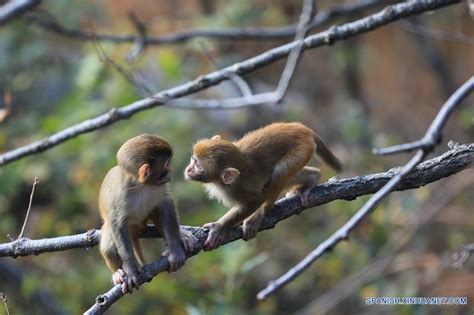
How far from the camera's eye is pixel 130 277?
16.3ft

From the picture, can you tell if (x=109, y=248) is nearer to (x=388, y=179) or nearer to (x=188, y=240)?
(x=188, y=240)

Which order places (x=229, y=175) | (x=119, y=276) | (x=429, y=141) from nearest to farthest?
(x=429, y=141) < (x=119, y=276) < (x=229, y=175)

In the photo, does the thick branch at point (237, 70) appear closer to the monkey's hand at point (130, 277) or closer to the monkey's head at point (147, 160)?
the monkey's head at point (147, 160)

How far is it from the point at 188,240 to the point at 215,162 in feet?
2.11

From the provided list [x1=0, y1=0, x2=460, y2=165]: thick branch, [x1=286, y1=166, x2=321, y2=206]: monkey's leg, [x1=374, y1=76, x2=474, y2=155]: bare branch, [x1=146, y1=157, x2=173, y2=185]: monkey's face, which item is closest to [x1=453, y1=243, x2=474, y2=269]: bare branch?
[x1=286, y1=166, x2=321, y2=206]: monkey's leg

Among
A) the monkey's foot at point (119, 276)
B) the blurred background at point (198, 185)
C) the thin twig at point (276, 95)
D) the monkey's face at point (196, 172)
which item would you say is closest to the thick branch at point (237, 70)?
the thin twig at point (276, 95)

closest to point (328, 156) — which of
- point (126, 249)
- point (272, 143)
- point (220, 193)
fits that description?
point (272, 143)

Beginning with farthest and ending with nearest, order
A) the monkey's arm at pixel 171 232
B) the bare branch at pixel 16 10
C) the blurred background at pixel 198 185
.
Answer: the blurred background at pixel 198 185 → the bare branch at pixel 16 10 → the monkey's arm at pixel 171 232

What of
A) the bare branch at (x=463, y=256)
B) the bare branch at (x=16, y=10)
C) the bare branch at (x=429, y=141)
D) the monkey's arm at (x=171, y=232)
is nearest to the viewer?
the bare branch at (x=429, y=141)

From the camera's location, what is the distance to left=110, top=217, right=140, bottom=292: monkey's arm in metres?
4.96

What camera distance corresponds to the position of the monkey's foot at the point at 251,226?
208 inches

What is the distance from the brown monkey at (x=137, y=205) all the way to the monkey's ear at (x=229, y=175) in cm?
41

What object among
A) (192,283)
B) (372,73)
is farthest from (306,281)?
(372,73)

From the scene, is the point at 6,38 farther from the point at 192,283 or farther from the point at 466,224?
the point at 466,224
